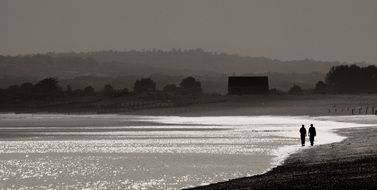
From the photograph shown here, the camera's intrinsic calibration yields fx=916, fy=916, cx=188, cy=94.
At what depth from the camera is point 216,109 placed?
580ft

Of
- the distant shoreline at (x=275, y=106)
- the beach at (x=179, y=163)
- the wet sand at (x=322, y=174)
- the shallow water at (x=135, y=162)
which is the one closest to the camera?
the wet sand at (x=322, y=174)

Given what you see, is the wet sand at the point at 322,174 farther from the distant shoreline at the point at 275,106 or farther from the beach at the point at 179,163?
the distant shoreline at the point at 275,106

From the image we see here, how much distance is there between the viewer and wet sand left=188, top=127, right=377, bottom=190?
28281mm

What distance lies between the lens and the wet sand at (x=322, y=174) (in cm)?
2828

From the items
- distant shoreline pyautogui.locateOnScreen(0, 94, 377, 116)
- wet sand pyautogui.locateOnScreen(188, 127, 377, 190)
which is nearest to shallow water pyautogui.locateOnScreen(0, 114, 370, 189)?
wet sand pyautogui.locateOnScreen(188, 127, 377, 190)

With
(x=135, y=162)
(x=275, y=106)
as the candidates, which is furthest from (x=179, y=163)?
(x=275, y=106)

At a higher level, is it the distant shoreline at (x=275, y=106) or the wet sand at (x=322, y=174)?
the distant shoreline at (x=275, y=106)

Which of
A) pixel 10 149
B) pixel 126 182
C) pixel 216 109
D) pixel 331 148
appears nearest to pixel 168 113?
pixel 216 109

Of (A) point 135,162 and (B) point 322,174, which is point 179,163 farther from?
(B) point 322,174

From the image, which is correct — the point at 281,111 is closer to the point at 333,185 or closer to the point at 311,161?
the point at 311,161

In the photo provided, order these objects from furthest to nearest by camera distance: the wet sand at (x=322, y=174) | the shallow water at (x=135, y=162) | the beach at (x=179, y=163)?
1. the shallow water at (x=135, y=162)
2. the beach at (x=179, y=163)
3. the wet sand at (x=322, y=174)

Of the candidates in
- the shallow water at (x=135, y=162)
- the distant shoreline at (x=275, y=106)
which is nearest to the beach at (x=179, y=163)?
the shallow water at (x=135, y=162)

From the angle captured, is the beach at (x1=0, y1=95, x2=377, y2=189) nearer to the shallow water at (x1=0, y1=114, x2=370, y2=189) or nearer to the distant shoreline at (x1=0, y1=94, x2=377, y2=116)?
the shallow water at (x1=0, y1=114, x2=370, y2=189)

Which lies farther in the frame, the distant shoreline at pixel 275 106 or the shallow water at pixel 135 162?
the distant shoreline at pixel 275 106
